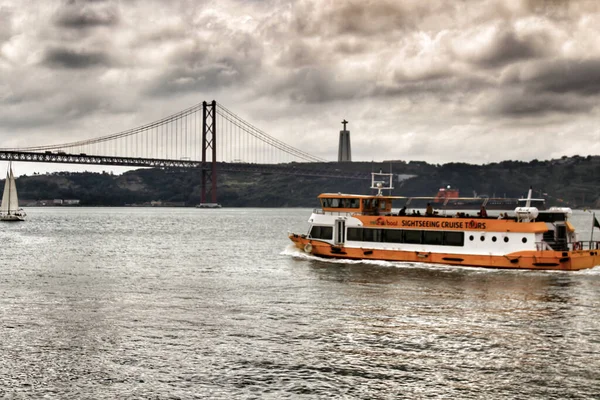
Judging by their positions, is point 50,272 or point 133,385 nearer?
point 133,385

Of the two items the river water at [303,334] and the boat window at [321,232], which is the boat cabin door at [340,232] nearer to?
the boat window at [321,232]

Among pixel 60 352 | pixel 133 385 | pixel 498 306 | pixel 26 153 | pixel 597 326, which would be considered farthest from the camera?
pixel 26 153

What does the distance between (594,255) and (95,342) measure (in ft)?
101

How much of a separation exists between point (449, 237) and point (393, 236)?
146 inches

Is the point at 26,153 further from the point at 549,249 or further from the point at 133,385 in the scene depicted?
the point at 133,385

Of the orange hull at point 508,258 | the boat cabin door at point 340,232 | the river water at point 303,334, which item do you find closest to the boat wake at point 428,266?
the orange hull at point 508,258

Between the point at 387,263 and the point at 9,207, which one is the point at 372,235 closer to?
the point at 387,263

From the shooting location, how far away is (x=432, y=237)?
40781 millimetres

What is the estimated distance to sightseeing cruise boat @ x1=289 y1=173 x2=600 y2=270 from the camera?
38188mm

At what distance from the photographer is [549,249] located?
38719 millimetres

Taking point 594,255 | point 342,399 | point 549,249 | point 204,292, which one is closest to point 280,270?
point 204,292

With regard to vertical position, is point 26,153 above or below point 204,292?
above

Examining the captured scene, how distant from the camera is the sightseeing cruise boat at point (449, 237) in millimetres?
38188

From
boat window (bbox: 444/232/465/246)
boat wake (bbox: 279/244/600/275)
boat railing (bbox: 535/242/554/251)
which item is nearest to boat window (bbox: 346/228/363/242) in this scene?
boat wake (bbox: 279/244/600/275)
